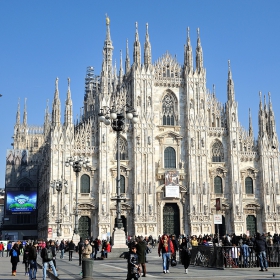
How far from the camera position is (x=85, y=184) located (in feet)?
171

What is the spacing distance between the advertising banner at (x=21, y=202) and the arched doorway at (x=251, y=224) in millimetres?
26323

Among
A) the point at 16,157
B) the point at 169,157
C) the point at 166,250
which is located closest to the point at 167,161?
the point at 169,157

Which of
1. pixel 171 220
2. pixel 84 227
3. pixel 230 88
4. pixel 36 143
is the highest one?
pixel 230 88

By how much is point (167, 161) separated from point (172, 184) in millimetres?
2739

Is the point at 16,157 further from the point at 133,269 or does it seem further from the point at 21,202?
the point at 133,269

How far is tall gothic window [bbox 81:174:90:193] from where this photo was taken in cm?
5191

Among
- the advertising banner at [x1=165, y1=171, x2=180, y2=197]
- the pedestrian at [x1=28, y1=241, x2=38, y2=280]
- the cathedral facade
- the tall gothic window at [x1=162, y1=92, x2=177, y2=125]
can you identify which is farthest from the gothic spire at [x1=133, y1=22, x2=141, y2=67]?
the pedestrian at [x1=28, y1=241, x2=38, y2=280]

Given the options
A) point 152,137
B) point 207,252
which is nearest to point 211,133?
point 152,137

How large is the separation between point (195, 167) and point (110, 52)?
2536 cm

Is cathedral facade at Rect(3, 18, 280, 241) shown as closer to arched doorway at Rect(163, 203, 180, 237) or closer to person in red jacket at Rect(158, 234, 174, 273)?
arched doorway at Rect(163, 203, 180, 237)

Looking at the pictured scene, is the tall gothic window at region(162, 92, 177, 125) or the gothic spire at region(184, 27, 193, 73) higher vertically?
the gothic spire at region(184, 27, 193, 73)

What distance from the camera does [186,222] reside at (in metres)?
53.9

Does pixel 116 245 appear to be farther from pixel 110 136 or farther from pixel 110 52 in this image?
pixel 110 52

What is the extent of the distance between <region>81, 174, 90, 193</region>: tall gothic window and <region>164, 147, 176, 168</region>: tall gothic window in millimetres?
8710
